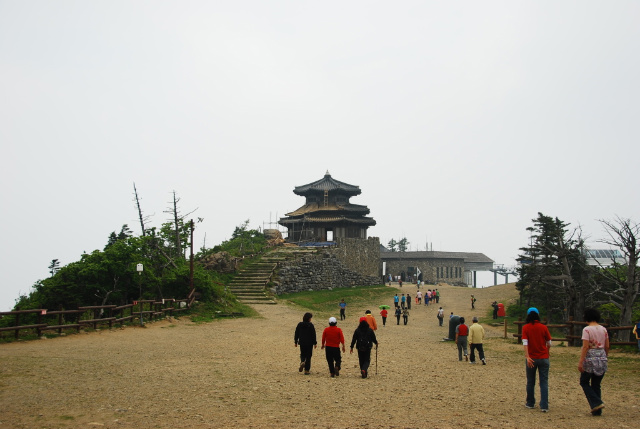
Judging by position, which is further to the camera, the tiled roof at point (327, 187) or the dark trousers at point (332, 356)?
the tiled roof at point (327, 187)

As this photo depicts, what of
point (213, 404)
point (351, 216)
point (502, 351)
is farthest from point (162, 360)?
point (351, 216)

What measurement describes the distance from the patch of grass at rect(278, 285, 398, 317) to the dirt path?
16178mm

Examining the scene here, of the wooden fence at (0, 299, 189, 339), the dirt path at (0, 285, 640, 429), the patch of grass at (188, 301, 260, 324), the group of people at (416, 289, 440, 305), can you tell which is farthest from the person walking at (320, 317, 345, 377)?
the group of people at (416, 289, 440, 305)

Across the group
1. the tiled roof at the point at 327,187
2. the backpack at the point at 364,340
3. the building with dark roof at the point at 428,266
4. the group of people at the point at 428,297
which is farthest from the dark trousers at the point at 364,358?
the building with dark roof at the point at 428,266

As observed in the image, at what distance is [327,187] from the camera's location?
2114 inches

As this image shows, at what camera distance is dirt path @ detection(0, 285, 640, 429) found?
25.1 ft

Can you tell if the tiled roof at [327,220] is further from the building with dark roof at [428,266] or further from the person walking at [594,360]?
the person walking at [594,360]

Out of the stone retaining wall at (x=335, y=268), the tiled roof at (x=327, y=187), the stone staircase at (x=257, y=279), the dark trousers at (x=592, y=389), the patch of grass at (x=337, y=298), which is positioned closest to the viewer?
the dark trousers at (x=592, y=389)

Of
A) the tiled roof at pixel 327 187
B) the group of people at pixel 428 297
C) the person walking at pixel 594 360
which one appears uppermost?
the tiled roof at pixel 327 187

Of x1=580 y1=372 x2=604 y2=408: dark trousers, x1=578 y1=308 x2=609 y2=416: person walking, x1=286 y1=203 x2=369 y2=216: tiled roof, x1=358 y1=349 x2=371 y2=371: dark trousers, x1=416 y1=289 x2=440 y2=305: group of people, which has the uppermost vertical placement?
x1=286 y1=203 x2=369 y2=216: tiled roof

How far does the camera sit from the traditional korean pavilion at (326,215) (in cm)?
5088

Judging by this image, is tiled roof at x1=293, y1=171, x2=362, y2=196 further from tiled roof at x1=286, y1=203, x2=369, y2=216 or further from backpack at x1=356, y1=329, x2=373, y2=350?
backpack at x1=356, y1=329, x2=373, y2=350

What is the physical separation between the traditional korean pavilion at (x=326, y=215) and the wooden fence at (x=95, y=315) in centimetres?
2563

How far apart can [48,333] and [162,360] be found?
6.65 meters
